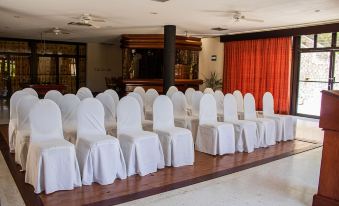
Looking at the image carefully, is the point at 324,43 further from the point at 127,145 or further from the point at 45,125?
the point at 45,125

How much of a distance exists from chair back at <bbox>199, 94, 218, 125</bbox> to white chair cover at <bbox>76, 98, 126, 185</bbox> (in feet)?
6.24

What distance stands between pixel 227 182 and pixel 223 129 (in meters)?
1.35

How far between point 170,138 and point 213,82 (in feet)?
25.7

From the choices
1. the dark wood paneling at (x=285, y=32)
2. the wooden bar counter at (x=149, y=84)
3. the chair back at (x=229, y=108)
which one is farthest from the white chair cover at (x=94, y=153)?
the dark wood paneling at (x=285, y=32)

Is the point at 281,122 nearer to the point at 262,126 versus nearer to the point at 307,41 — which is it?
the point at 262,126

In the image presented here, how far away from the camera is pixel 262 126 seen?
5.73 m

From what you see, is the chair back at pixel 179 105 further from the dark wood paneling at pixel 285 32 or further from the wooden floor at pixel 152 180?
the dark wood paneling at pixel 285 32

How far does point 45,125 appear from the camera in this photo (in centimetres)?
384

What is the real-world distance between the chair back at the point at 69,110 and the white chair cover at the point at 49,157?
1.19 metres

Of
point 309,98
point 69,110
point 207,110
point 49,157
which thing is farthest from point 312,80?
point 49,157

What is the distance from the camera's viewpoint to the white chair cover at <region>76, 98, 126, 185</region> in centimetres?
373

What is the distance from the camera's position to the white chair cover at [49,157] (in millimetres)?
3436

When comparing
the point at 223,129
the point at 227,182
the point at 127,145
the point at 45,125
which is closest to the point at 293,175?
the point at 227,182

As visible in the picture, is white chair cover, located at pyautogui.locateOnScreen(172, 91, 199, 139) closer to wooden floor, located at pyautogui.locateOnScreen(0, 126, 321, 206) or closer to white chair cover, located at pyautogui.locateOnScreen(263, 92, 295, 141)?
wooden floor, located at pyautogui.locateOnScreen(0, 126, 321, 206)
